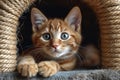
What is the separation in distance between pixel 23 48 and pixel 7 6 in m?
0.46

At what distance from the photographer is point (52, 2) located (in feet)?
6.27

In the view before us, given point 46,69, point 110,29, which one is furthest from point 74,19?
point 46,69

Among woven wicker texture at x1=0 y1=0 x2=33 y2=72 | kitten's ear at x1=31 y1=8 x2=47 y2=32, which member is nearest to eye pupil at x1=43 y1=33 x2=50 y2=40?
kitten's ear at x1=31 y1=8 x2=47 y2=32

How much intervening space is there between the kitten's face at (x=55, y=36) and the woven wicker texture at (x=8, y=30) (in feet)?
0.70

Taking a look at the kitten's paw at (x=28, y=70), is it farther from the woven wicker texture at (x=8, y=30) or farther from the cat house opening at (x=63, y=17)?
the cat house opening at (x=63, y=17)

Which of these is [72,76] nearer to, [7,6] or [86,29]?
[7,6]

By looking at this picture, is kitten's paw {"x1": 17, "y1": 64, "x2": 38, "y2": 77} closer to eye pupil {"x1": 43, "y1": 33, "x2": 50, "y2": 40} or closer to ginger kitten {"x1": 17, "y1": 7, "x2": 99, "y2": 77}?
ginger kitten {"x1": 17, "y1": 7, "x2": 99, "y2": 77}

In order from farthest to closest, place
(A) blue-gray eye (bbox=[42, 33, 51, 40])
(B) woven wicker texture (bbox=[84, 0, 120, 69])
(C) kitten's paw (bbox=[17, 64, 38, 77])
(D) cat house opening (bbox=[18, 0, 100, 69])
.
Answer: (D) cat house opening (bbox=[18, 0, 100, 69]), (A) blue-gray eye (bbox=[42, 33, 51, 40]), (B) woven wicker texture (bbox=[84, 0, 120, 69]), (C) kitten's paw (bbox=[17, 64, 38, 77])

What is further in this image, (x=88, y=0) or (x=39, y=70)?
(x=88, y=0)

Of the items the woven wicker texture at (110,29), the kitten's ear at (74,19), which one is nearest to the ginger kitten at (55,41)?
the kitten's ear at (74,19)

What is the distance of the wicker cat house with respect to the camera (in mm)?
1330

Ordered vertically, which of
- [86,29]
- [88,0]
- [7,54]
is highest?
[88,0]

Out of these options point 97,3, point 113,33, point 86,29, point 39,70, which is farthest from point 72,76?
point 86,29

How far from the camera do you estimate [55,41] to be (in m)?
1.45
